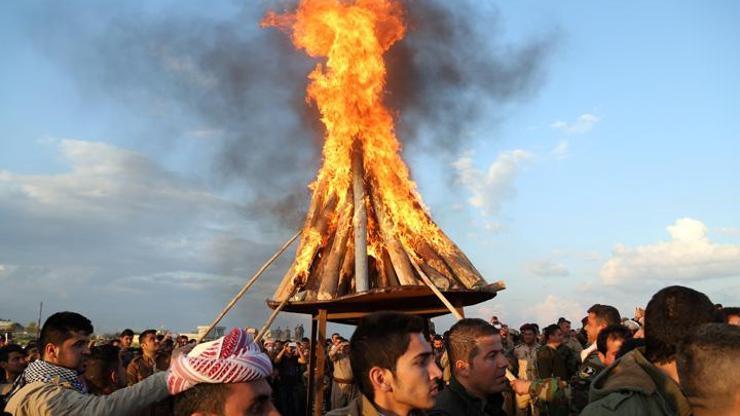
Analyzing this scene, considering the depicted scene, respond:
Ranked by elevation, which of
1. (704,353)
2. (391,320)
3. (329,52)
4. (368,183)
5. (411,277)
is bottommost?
(704,353)

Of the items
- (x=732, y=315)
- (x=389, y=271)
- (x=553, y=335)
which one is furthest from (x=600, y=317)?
(x=389, y=271)

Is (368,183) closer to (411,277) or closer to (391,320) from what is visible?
(411,277)

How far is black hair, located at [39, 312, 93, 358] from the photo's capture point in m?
4.59

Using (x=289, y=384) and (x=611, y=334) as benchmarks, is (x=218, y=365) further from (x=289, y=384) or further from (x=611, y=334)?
(x=289, y=384)

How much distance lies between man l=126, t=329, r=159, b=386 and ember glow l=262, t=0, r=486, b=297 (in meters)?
2.59

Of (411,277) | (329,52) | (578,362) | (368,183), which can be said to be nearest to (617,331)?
(578,362)

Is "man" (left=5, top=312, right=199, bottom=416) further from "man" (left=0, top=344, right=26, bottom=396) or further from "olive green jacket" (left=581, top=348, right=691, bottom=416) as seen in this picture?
"man" (left=0, top=344, right=26, bottom=396)

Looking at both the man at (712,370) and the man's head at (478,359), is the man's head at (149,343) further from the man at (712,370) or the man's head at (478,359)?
the man at (712,370)

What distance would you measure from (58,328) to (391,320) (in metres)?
2.73

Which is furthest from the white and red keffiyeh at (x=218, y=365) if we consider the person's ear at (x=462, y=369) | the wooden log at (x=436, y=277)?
the wooden log at (x=436, y=277)

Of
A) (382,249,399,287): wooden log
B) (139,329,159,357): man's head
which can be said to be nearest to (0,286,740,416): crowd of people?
(139,329,159,357): man's head

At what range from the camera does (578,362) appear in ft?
30.5

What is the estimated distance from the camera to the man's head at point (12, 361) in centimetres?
859

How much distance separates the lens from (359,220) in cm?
1141
